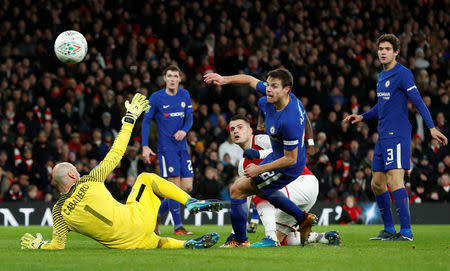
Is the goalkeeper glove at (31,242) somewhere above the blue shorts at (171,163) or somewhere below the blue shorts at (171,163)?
below

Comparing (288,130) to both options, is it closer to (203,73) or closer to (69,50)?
(69,50)

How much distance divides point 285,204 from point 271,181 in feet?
0.93

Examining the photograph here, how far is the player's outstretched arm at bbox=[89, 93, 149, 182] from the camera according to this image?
24.4 feet

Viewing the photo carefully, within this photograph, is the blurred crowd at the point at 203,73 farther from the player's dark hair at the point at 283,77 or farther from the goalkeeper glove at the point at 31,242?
the player's dark hair at the point at 283,77

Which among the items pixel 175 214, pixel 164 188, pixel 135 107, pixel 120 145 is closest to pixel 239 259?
pixel 164 188

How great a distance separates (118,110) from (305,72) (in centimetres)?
540

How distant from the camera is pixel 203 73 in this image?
19.0 meters

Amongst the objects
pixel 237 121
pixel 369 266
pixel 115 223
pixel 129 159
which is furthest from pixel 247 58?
pixel 369 266

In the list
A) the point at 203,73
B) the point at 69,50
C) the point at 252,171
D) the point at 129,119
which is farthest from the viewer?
the point at 203,73

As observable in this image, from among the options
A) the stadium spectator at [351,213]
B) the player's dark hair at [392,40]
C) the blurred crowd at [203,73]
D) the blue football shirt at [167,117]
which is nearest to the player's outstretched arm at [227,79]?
the player's dark hair at [392,40]

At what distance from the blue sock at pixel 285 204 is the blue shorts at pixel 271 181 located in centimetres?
6

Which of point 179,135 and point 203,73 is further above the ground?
point 203,73

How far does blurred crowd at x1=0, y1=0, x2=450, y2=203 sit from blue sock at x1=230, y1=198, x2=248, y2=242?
294 inches

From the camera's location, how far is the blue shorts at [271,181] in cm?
773
